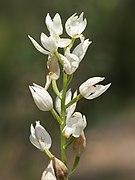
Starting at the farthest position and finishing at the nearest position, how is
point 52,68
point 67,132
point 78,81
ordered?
point 78,81
point 52,68
point 67,132

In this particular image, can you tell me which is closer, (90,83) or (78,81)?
(90,83)

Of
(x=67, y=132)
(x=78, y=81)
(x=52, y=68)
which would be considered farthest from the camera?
(x=78, y=81)

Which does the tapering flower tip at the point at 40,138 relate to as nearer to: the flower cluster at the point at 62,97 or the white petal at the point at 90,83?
the flower cluster at the point at 62,97

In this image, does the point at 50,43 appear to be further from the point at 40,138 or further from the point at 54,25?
the point at 40,138

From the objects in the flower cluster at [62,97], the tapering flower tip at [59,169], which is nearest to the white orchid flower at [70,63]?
the flower cluster at [62,97]

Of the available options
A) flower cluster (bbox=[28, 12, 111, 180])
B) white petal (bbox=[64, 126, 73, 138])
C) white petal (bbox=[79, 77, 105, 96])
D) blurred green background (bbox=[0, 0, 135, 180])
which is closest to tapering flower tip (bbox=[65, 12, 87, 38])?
flower cluster (bbox=[28, 12, 111, 180])

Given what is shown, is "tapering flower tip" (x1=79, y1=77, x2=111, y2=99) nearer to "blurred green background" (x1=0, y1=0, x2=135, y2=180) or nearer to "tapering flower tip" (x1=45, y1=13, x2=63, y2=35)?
"tapering flower tip" (x1=45, y1=13, x2=63, y2=35)

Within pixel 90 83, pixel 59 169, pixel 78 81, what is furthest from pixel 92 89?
pixel 78 81
